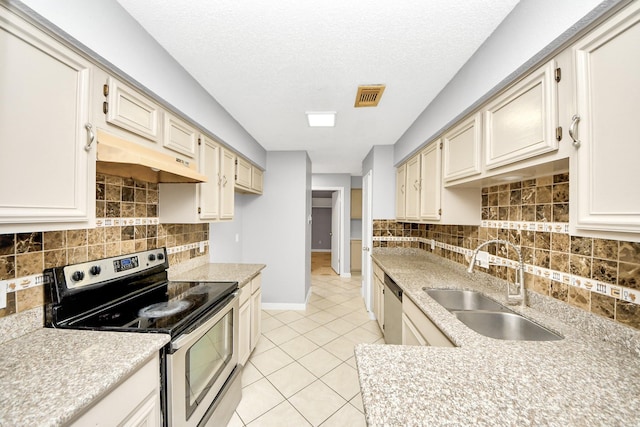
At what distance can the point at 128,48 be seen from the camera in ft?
3.76

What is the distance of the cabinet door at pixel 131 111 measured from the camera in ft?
3.58

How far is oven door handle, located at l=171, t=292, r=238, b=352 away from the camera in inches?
42.6

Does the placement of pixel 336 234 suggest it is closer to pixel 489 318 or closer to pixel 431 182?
pixel 431 182

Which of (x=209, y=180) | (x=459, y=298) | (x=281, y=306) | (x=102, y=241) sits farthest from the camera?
(x=281, y=306)

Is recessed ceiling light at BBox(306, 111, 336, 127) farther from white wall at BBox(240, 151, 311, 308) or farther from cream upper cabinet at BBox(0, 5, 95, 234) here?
cream upper cabinet at BBox(0, 5, 95, 234)

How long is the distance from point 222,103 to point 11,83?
1457 millimetres

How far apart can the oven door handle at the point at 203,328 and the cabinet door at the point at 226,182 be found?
2.73ft

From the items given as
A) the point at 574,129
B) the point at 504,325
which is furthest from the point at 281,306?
the point at 574,129

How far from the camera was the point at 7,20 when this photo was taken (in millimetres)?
729

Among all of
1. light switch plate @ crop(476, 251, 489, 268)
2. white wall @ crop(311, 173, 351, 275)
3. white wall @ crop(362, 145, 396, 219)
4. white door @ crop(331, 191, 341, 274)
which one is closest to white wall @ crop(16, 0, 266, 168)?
white wall @ crop(362, 145, 396, 219)

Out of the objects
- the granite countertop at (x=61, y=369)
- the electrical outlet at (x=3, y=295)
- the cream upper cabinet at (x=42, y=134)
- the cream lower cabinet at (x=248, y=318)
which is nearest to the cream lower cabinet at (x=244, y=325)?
the cream lower cabinet at (x=248, y=318)

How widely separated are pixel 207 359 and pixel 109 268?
78 cm

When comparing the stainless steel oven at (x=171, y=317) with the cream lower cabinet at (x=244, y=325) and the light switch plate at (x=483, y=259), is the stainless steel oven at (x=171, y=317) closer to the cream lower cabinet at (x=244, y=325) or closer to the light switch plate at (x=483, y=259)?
the cream lower cabinet at (x=244, y=325)

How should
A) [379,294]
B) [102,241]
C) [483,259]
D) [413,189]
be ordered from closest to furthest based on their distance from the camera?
[102,241] → [483,259] → [413,189] → [379,294]
